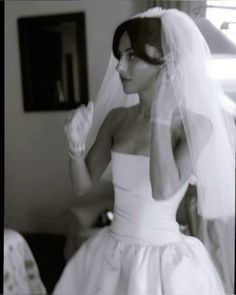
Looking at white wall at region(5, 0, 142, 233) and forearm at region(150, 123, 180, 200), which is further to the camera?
white wall at region(5, 0, 142, 233)

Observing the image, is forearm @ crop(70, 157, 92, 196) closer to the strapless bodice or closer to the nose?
the strapless bodice

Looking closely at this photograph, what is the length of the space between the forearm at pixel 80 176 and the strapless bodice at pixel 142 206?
0.07 metres

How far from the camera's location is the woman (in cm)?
60

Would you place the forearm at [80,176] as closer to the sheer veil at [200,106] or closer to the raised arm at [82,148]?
the raised arm at [82,148]

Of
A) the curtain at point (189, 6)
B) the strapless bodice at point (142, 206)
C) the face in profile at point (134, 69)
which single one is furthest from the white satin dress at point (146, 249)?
the curtain at point (189, 6)

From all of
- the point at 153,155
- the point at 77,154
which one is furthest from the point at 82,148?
the point at 153,155

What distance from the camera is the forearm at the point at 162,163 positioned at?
0.60 meters

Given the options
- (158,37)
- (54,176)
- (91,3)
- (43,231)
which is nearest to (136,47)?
(158,37)

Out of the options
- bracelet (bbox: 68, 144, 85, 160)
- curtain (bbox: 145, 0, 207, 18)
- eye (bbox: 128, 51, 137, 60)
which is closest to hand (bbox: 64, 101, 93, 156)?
bracelet (bbox: 68, 144, 85, 160)

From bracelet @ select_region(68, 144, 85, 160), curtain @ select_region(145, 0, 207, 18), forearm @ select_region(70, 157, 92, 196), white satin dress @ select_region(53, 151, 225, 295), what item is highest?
curtain @ select_region(145, 0, 207, 18)

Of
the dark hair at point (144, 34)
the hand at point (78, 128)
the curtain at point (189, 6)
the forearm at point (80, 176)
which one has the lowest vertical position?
the forearm at point (80, 176)

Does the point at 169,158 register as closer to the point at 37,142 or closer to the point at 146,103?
the point at 146,103

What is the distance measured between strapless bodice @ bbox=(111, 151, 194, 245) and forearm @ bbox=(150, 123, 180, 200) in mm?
24

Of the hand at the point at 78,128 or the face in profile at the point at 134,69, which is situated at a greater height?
the face in profile at the point at 134,69
